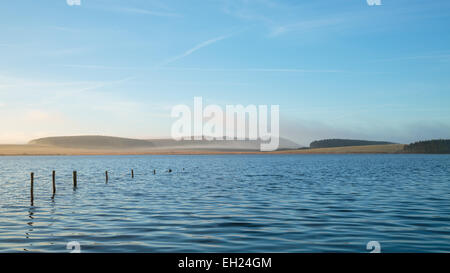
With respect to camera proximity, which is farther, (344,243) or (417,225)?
(417,225)

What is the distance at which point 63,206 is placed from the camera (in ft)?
102

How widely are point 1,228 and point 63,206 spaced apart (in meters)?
10.1

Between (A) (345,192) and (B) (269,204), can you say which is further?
(A) (345,192)

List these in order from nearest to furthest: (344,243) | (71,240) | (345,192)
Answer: (344,243)
(71,240)
(345,192)

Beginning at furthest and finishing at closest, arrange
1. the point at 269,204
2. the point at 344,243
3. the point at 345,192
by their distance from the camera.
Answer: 1. the point at 345,192
2. the point at 269,204
3. the point at 344,243

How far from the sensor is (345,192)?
39.4m

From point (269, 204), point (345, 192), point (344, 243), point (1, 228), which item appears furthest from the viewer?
point (345, 192)

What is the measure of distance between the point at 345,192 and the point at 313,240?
2314cm
